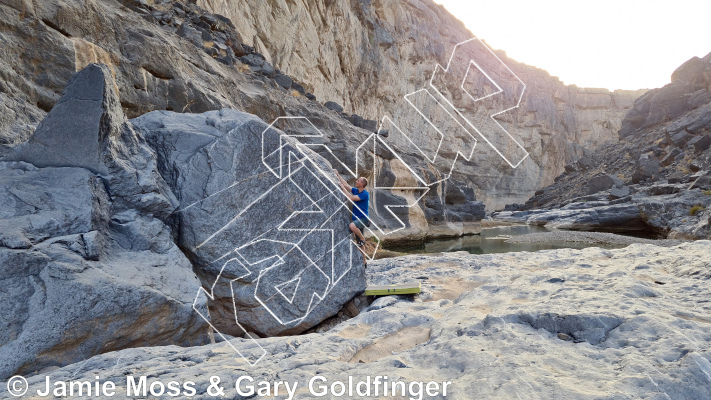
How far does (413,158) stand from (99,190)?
18.7 m

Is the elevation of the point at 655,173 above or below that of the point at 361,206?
below

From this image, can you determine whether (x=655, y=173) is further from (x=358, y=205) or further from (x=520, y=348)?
(x=520, y=348)

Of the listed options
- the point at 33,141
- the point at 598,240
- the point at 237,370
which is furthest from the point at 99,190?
the point at 598,240

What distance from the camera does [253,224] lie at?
3.79 meters

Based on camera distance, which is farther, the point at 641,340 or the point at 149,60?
the point at 149,60

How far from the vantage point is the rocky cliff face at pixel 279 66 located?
612 centimetres

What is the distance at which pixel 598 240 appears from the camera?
15250 mm

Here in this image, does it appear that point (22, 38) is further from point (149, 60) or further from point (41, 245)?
point (41, 245)

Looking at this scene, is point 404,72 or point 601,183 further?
point 404,72

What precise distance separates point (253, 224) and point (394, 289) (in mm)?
1778

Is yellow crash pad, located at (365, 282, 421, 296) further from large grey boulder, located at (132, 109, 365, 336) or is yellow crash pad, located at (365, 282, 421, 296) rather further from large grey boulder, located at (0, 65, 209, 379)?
large grey boulder, located at (0, 65, 209, 379)

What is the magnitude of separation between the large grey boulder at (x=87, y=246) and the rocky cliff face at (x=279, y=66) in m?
1.29

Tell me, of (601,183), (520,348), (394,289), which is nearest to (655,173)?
(601,183)

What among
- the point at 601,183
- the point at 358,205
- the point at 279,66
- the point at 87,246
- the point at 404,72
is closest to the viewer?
the point at 87,246
